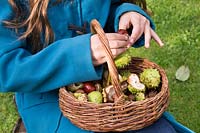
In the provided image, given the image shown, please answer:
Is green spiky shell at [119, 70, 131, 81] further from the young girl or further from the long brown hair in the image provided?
the long brown hair

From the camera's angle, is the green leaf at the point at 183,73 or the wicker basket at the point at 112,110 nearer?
the wicker basket at the point at 112,110

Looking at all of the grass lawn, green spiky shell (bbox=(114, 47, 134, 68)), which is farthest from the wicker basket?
the grass lawn

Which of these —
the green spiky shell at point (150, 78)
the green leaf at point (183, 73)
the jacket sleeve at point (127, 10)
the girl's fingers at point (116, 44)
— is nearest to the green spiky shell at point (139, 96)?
the green spiky shell at point (150, 78)

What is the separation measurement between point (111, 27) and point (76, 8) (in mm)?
245

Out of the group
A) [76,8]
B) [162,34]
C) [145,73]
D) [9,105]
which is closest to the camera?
[145,73]

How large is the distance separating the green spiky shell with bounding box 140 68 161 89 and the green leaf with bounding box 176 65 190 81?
1334mm

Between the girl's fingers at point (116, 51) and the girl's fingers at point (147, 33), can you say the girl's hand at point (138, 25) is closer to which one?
the girl's fingers at point (147, 33)

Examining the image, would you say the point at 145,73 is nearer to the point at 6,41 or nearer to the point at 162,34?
the point at 6,41

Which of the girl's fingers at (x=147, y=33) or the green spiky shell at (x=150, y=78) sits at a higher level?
the girl's fingers at (x=147, y=33)

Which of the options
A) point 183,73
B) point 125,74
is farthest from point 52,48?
point 183,73

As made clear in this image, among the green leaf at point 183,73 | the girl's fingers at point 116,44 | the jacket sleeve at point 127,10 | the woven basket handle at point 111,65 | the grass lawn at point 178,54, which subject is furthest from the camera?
the green leaf at point 183,73

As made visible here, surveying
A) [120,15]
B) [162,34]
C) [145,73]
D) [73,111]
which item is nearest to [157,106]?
[145,73]

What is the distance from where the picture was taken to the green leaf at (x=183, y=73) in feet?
9.94

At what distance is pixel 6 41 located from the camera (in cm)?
170
